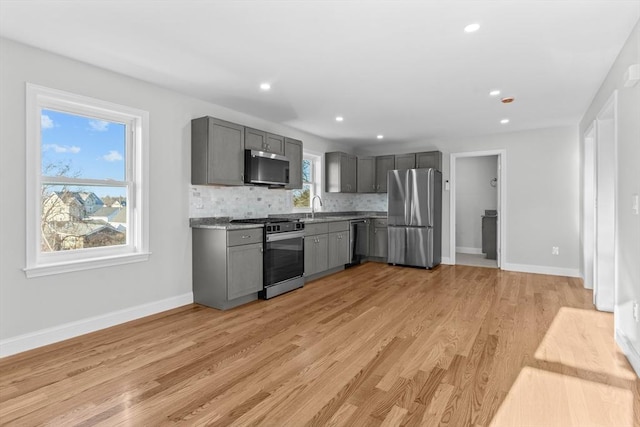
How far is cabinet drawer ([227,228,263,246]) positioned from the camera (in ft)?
11.8

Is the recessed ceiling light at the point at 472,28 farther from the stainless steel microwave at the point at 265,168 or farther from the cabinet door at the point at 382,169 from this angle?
the cabinet door at the point at 382,169

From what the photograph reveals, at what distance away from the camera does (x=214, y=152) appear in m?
3.76

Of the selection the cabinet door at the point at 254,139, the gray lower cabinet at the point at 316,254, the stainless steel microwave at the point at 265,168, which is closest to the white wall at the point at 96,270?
the cabinet door at the point at 254,139

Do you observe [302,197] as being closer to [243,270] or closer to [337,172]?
[337,172]

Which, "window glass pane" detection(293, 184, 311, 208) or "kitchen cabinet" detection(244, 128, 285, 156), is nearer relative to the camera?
"kitchen cabinet" detection(244, 128, 285, 156)

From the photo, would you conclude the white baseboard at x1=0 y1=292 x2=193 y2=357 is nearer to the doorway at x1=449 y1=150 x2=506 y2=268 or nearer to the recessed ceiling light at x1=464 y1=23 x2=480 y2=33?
the recessed ceiling light at x1=464 y1=23 x2=480 y2=33

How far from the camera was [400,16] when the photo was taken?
7.29 ft

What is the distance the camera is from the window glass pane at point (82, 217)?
2.85 m

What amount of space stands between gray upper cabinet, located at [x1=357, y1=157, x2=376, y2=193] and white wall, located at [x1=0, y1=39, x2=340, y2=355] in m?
3.09

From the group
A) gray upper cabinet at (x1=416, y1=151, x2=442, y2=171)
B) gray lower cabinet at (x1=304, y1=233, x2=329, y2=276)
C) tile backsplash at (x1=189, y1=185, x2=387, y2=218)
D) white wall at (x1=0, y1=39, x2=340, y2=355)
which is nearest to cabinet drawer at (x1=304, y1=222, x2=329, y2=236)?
gray lower cabinet at (x1=304, y1=233, x2=329, y2=276)

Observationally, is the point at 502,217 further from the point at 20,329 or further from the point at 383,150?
the point at 20,329

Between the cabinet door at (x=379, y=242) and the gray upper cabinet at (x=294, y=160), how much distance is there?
6.74 ft

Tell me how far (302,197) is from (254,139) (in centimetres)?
187

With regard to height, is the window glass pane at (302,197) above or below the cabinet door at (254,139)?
below
